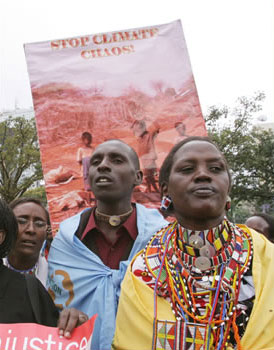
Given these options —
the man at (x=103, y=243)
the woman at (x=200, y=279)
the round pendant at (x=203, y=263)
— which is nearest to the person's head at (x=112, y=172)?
the man at (x=103, y=243)

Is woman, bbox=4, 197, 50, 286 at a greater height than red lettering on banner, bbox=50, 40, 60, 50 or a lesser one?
lesser

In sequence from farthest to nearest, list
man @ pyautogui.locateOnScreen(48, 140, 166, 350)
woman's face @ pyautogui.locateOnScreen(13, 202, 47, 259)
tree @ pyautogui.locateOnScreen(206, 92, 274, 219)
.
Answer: tree @ pyautogui.locateOnScreen(206, 92, 274, 219) < woman's face @ pyautogui.locateOnScreen(13, 202, 47, 259) < man @ pyautogui.locateOnScreen(48, 140, 166, 350)

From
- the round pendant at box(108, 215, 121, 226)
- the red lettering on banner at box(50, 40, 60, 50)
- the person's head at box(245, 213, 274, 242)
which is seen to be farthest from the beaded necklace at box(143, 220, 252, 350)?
the red lettering on banner at box(50, 40, 60, 50)

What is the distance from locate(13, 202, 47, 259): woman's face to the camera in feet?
8.39

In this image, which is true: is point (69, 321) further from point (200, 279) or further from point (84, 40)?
point (84, 40)

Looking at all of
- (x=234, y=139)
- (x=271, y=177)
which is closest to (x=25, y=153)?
(x=234, y=139)

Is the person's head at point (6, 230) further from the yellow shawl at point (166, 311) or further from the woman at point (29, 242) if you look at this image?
the woman at point (29, 242)

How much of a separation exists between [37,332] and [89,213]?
1036 mm

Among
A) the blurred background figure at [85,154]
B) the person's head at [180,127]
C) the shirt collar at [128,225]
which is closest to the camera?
the shirt collar at [128,225]

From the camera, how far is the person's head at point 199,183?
147 cm

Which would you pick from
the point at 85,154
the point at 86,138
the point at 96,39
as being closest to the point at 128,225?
the point at 85,154

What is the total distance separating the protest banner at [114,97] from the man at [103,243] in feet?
7.50

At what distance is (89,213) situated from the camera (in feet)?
7.86

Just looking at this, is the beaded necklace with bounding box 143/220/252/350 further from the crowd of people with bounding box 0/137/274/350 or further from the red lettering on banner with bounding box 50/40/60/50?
the red lettering on banner with bounding box 50/40/60/50
